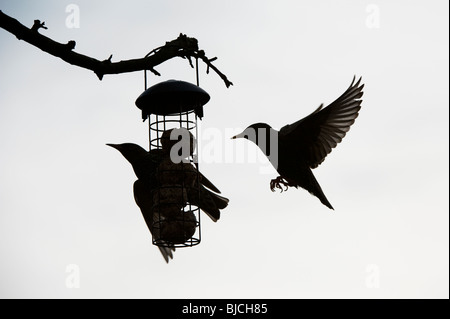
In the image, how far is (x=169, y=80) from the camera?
211 inches

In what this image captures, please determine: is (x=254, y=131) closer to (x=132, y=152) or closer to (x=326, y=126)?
(x=326, y=126)

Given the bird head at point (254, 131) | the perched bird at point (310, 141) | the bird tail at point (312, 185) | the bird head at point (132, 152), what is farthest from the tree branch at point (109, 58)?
the bird tail at point (312, 185)

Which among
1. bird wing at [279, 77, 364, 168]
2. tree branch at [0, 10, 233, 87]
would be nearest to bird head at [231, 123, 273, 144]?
bird wing at [279, 77, 364, 168]

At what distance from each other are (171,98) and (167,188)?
31.6 inches

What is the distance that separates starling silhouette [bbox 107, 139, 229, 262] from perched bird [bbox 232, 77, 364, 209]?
0.75 m

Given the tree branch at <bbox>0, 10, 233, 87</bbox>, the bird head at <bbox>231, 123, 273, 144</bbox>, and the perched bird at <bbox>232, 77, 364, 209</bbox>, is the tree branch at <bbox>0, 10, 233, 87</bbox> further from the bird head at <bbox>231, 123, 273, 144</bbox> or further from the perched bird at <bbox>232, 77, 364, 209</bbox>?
the perched bird at <bbox>232, 77, 364, 209</bbox>

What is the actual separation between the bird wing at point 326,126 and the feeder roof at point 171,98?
1.64m

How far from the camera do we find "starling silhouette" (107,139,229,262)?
589cm

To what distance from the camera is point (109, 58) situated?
4.30 m

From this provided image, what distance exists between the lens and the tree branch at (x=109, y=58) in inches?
155

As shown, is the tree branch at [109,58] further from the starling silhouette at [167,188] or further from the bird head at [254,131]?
the bird head at [254,131]
